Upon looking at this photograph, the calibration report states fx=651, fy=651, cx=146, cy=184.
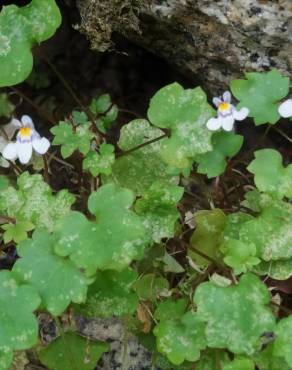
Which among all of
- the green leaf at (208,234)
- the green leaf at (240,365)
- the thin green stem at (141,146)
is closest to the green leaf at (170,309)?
the green leaf at (208,234)

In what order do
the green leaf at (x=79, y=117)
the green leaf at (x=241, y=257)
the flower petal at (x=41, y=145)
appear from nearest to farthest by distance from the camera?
1. the green leaf at (x=241, y=257)
2. the flower petal at (x=41, y=145)
3. the green leaf at (x=79, y=117)

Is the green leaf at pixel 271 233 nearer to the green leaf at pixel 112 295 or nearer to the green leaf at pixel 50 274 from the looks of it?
the green leaf at pixel 112 295

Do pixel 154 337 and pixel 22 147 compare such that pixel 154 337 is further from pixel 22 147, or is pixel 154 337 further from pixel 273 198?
pixel 22 147

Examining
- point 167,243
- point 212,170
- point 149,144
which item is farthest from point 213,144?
point 167,243

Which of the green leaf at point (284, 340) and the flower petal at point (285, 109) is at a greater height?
the flower petal at point (285, 109)

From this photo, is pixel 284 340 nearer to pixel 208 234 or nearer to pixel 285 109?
pixel 208 234

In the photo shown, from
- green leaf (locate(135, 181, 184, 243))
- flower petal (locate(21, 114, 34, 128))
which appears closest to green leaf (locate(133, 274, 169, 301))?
green leaf (locate(135, 181, 184, 243))
